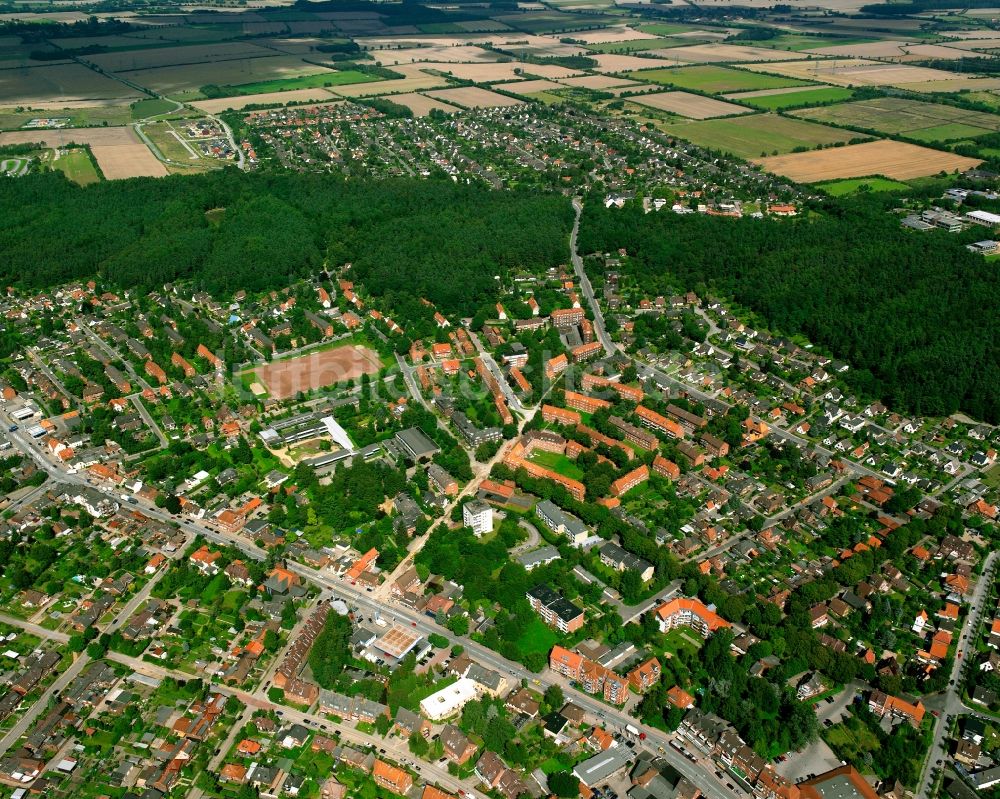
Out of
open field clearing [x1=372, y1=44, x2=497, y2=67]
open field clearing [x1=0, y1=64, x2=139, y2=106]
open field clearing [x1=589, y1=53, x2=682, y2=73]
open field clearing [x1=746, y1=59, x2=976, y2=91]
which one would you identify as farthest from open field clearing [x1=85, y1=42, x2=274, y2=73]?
open field clearing [x1=746, y1=59, x2=976, y2=91]

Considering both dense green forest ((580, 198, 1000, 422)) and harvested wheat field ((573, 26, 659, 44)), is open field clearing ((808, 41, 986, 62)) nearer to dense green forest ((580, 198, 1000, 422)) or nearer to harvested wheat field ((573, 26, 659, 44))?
harvested wheat field ((573, 26, 659, 44))

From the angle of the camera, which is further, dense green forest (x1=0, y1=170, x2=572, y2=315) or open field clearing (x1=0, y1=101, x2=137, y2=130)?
open field clearing (x1=0, y1=101, x2=137, y2=130)

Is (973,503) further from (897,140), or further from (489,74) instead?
(489,74)

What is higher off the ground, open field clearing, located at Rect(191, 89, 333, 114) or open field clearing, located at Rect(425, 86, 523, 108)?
open field clearing, located at Rect(191, 89, 333, 114)

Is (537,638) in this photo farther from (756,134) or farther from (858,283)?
(756,134)

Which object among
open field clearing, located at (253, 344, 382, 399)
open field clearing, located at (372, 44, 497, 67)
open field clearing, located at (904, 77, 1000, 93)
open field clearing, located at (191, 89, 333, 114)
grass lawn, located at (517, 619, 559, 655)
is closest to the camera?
grass lawn, located at (517, 619, 559, 655)

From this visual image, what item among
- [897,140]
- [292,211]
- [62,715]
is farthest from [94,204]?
[897,140]
